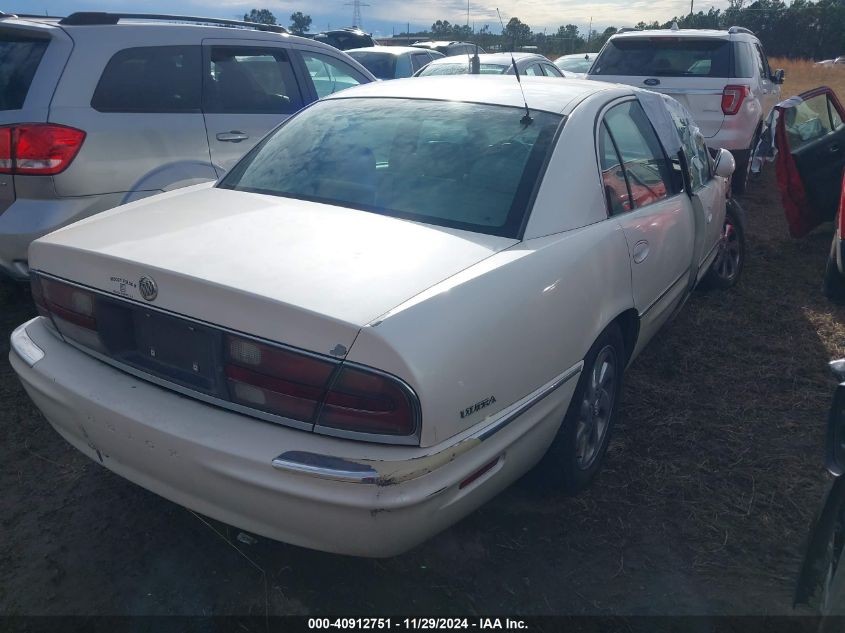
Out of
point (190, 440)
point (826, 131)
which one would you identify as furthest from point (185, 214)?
point (826, 131)

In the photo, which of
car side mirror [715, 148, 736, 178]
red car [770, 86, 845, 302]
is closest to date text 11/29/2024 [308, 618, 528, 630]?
car side mirror [715, 148, 736, 178]

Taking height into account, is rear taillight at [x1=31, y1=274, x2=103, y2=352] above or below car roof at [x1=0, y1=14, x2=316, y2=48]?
below

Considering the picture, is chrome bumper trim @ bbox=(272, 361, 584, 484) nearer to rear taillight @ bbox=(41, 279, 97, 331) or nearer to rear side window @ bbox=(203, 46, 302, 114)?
rear taillight @ bbox=(41, 279, 97, 331)

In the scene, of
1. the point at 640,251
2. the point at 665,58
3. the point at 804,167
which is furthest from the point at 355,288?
the point at 665,58

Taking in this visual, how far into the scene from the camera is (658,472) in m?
3.16

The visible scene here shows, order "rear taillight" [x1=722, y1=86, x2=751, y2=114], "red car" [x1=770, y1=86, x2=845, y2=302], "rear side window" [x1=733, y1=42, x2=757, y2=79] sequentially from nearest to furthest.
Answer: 1. "red car" [x1=770, y1=86, x2=845, y2=302]
2. "rear taillight" [x1=722, y1=86, x2=751, y2=114]
3. "rear side window" [x1=733, y1=42, x2=757, y2=79]

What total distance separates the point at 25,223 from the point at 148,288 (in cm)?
216

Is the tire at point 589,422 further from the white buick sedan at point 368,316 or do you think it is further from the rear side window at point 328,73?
the rear side window at point 328,73

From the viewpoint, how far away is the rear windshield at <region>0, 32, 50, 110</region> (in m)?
4.04

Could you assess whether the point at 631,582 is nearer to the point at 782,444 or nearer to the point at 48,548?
the point at 782,444

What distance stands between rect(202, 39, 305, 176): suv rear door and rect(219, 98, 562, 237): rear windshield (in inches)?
64.2

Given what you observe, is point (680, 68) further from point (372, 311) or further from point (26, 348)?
point (26, 348)

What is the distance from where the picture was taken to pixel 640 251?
3.09 metres

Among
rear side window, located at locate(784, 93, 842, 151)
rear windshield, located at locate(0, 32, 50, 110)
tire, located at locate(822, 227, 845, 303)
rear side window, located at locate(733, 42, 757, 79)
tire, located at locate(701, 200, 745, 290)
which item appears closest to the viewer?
rear windshield, located at locate(0, 32, 50, 110)
